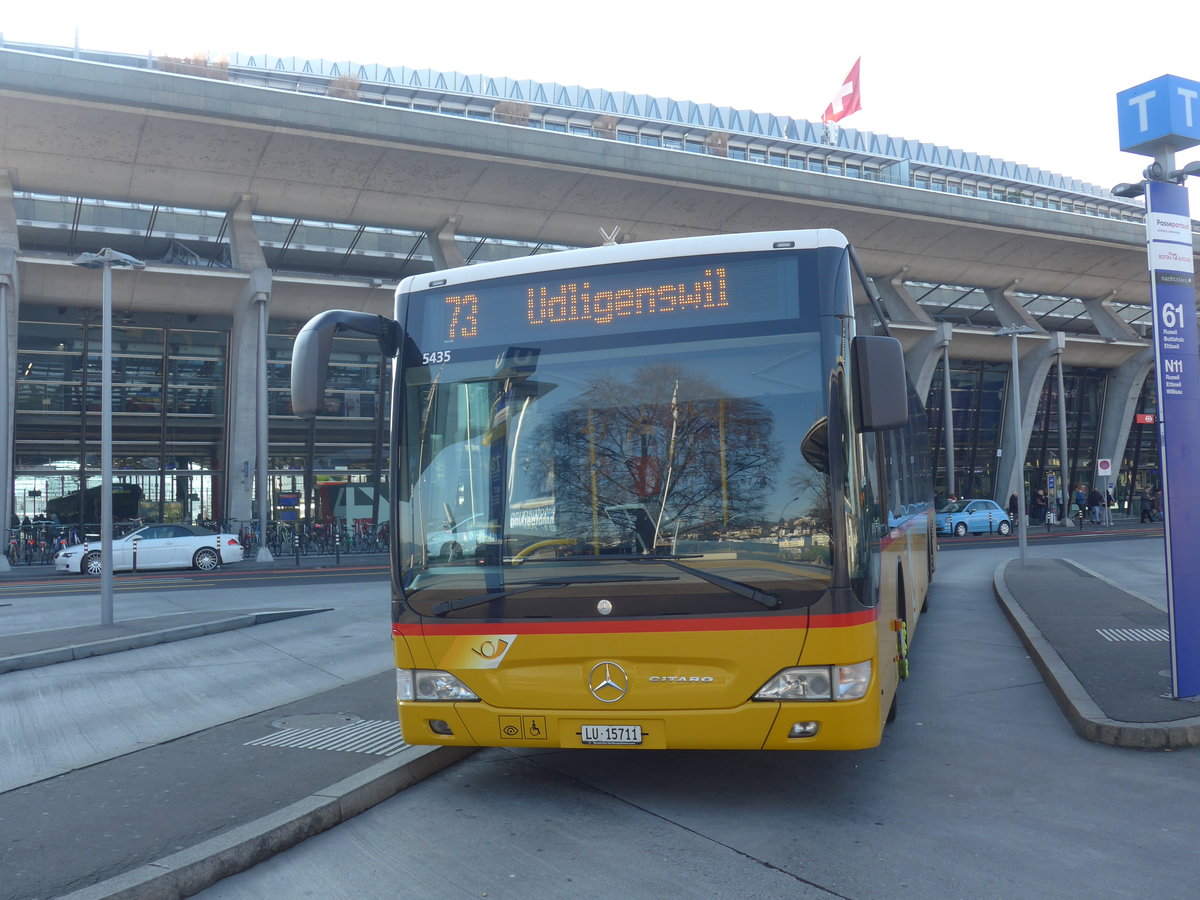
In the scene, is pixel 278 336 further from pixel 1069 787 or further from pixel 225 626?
pixel 1069 787

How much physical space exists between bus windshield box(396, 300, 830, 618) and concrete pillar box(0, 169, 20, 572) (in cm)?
2803

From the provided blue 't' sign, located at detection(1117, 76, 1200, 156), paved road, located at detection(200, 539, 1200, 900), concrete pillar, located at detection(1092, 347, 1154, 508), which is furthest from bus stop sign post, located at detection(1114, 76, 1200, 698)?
concrete pillar, located at detection(1092, 347, 1154, 508)

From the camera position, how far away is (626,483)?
5.22 m

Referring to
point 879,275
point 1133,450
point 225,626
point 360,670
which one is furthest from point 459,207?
point 1133,450

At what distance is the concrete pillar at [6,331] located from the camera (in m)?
28.8

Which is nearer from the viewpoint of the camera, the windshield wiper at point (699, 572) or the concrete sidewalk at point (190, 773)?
the concrete sidewalk at point (190, 773)

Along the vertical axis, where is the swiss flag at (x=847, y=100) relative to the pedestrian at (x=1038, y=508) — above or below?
above

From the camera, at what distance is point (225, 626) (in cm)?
1416

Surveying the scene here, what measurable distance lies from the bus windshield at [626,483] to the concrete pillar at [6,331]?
28026 millimetres

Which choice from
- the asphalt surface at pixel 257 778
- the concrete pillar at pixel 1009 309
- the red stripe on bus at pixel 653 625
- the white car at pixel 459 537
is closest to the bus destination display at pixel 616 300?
the white car at pixel 459 537

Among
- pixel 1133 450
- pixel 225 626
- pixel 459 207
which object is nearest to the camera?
pixel 225 626

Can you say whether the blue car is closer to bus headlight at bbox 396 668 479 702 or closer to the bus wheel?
the bus wheel

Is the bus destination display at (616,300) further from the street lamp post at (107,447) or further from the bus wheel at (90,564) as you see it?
the bus wheel at (90,564)

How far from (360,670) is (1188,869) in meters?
8.02
